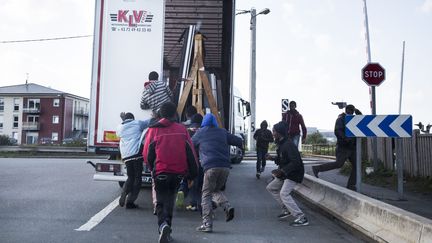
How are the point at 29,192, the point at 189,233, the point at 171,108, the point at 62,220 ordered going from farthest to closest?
the point at 29,192
the point at 62,220
the point at 189,233
the point at 171,108

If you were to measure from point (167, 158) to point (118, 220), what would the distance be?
6.38ft

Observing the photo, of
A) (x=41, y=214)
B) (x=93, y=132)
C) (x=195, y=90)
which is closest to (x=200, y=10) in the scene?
(x=195, y=90)

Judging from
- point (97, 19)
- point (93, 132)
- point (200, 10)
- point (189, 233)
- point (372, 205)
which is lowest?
point (189, 233)

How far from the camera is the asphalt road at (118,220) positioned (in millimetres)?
6383

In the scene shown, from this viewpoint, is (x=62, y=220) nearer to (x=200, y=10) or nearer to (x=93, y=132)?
(x=93, y=132)

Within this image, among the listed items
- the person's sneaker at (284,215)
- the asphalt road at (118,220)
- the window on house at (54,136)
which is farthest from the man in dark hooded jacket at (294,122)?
the window on house at (54,136)

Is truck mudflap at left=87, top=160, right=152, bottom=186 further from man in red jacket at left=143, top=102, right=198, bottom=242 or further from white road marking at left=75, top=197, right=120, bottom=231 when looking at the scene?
man in red jacket at left=143, top=102, right=198, bottom=242

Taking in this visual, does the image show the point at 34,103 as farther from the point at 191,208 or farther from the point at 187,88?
the point at 191,208

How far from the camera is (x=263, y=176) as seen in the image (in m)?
14.6

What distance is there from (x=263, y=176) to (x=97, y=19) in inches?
300

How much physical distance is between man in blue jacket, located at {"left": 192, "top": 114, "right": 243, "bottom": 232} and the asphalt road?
1.00 feet

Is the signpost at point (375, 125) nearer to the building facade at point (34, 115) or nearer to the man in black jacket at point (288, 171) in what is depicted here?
the man in black jacket at point (288, 171)

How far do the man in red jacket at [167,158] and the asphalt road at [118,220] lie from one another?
55 cm

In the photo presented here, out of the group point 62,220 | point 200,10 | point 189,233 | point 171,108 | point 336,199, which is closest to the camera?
point 171,108
